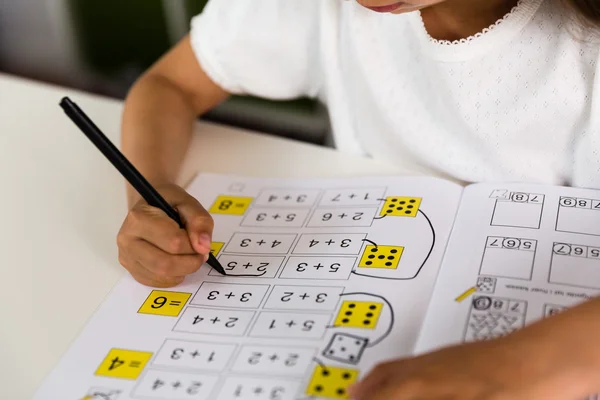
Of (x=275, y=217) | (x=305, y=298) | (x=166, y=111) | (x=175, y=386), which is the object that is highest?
(x=166, y=111)

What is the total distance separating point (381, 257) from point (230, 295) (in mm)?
125

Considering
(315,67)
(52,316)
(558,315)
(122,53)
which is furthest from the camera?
(122,53)

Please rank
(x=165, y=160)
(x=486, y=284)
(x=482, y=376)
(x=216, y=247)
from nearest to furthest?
(x=482, y=376)
(x=486, y=284)
(x=216, y=247)
(x=165, y=160)

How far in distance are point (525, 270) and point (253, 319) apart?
0.68 ft

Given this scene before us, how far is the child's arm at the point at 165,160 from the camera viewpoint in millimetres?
587

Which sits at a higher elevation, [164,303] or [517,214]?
[517,214]

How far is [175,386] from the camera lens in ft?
1.62

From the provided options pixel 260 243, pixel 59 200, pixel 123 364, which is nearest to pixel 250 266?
pixel 260 243

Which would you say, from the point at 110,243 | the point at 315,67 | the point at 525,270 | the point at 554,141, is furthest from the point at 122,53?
the point at 525,270

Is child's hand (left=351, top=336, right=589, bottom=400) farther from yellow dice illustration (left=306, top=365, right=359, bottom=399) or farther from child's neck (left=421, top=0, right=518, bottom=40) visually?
child's neck (left=421, top=0, right=518, bottom=40)

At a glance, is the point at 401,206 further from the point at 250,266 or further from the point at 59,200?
the point at 59,200

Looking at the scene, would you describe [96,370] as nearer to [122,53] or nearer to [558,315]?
[558,315]

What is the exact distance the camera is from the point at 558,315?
47 centimetres

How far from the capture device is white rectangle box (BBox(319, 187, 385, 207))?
0.67 meters
